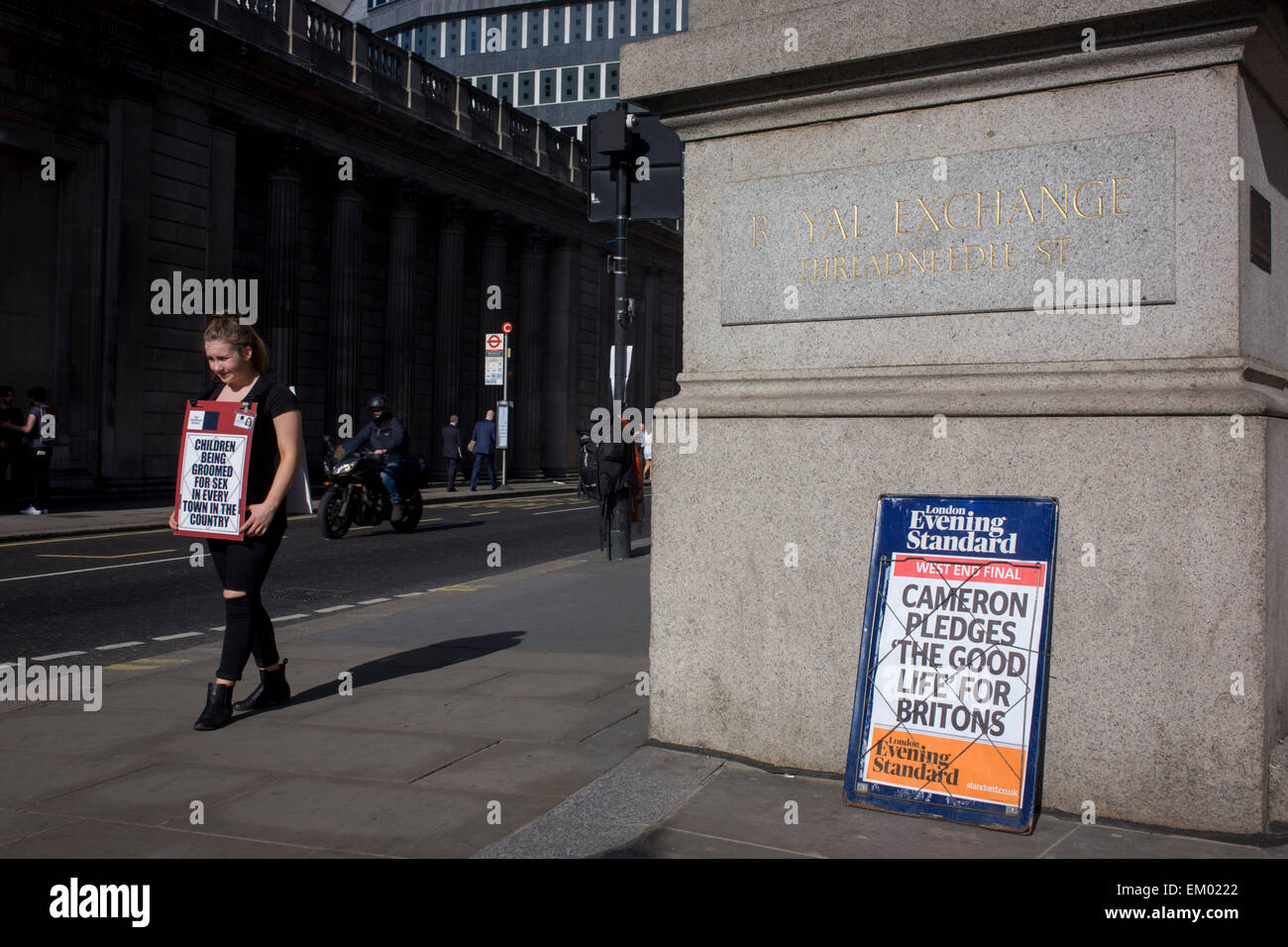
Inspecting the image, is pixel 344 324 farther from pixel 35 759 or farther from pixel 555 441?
pixel 35 759

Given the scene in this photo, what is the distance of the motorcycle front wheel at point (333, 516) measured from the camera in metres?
15.9

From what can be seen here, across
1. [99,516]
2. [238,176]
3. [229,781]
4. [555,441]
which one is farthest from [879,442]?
[555,441]

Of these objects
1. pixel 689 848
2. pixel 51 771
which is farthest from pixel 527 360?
pixel 689 848

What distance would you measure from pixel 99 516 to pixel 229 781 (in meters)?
16.1

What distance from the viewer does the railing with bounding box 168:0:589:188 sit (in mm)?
26531

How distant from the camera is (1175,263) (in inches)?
151

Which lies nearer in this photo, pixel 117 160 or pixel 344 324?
pixel 117 160

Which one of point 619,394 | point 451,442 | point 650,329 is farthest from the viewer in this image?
point 650,329

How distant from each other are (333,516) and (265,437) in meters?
10.8

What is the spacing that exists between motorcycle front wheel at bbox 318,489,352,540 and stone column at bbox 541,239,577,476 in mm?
25055

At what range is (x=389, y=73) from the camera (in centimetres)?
3241

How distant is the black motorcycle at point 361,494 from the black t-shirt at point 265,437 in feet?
34.1

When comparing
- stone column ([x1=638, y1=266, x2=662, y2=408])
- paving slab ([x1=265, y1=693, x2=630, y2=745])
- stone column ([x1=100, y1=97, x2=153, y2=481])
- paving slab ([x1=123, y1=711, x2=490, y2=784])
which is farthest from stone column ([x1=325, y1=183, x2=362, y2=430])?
paving slab ([x1=123, y1=711, x2=490, y2=784])

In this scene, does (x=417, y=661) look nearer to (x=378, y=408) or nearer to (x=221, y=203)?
(x=378, y=408)
